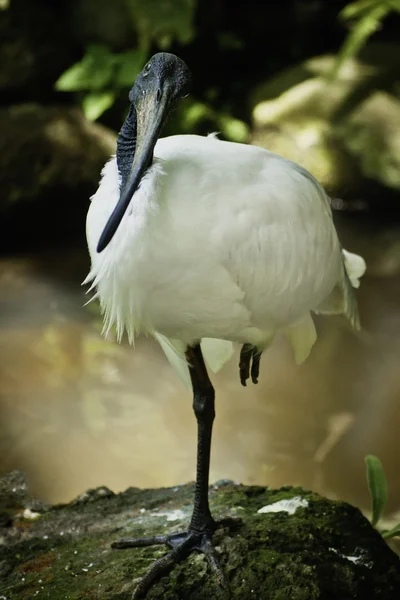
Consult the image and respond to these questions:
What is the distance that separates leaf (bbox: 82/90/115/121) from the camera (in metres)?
6.83

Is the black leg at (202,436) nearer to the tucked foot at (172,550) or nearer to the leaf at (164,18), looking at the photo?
the tucked foot at (172,550)

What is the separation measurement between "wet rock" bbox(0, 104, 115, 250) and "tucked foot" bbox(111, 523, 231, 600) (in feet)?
13.9

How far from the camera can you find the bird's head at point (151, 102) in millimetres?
1884

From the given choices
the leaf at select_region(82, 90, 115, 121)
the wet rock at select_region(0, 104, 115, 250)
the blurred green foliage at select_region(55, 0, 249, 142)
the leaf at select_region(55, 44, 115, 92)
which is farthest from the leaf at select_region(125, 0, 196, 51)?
the wet rock at select_region(0, 104, 115, 250)

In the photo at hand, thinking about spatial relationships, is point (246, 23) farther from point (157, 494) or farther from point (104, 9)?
point (157, 494)

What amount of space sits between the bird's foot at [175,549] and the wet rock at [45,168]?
4.23 m

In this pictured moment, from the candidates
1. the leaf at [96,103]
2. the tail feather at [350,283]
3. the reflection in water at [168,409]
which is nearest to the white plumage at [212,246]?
the tail feather at [350,283]

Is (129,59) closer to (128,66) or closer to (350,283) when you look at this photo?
(128,66)

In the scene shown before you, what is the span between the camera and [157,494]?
10.3ft

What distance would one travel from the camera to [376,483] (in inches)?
129

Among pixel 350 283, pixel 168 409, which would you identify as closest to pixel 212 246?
pixel 350 283

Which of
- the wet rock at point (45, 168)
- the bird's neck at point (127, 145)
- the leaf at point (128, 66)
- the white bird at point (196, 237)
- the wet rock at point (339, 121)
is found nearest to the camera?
the white bird at point (196, 237)

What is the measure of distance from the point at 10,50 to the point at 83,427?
4.07 m

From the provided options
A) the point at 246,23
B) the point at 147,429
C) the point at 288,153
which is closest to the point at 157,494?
the point at 147,429
